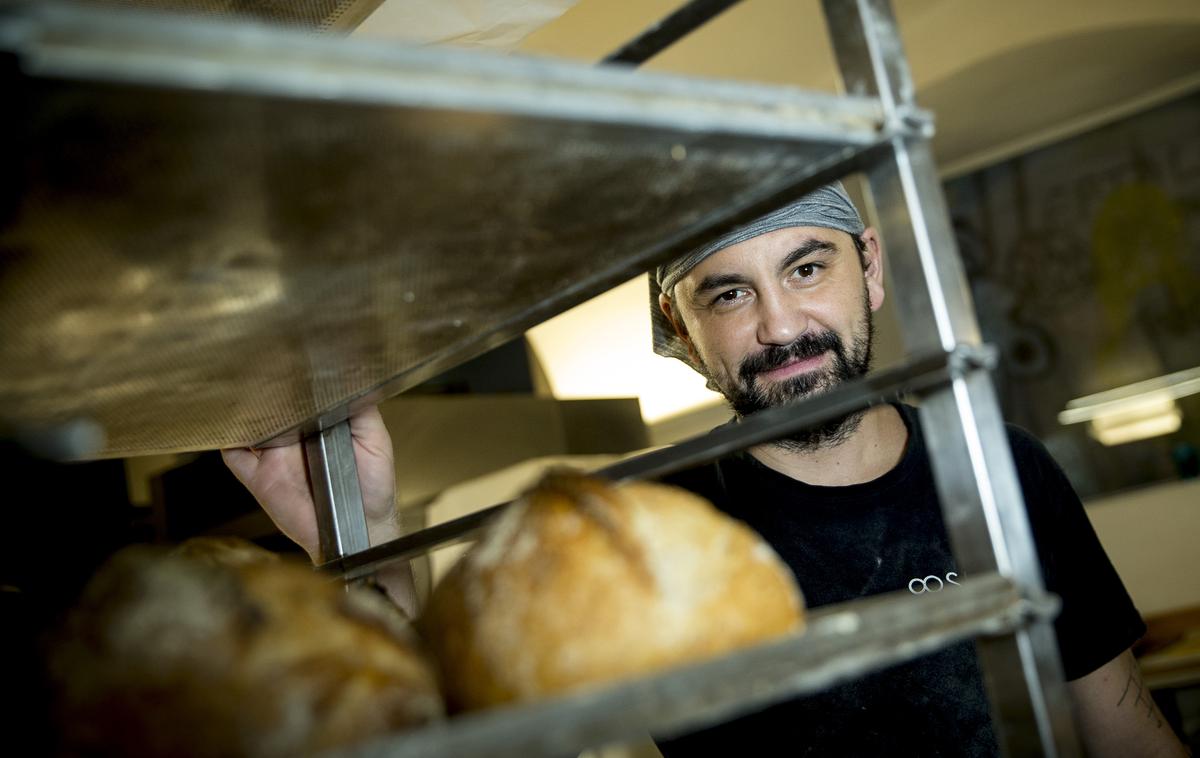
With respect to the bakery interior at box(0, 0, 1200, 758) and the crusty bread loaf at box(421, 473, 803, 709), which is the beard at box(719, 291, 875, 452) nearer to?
the bakery interior at box(0, 0, 1200, 758)

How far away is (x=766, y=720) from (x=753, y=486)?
47 cm

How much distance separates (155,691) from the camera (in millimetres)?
500

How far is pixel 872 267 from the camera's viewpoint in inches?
84.1

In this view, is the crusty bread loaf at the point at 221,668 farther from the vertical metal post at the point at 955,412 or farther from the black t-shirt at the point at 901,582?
the black t-shirt at the point at 901,582

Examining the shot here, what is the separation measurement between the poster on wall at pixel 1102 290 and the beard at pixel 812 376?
11.5 feet

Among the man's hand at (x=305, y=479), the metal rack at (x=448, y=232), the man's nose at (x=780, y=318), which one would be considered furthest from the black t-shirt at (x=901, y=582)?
the metal rack at (x=448, y=232)

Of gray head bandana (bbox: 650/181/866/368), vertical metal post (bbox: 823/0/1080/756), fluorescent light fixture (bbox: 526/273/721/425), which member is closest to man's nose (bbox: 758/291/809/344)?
gray head bandana (bbox: 650/181/866/368)

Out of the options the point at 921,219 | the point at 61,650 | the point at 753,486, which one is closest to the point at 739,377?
the point at 753,486

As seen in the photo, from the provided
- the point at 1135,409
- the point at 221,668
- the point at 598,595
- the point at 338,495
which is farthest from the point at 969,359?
the point at 1135,409

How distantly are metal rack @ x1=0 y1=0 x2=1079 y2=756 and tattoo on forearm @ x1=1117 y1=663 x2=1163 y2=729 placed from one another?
108cm

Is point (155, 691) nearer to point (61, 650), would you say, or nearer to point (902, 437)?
point (61, 650)

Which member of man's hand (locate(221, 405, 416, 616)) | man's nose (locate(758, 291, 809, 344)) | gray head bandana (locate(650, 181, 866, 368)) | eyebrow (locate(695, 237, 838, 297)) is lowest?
man's hand (locate(221, 405, 416, 616))

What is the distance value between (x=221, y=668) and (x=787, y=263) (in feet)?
4.87

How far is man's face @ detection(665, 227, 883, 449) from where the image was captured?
1846 millimetres
